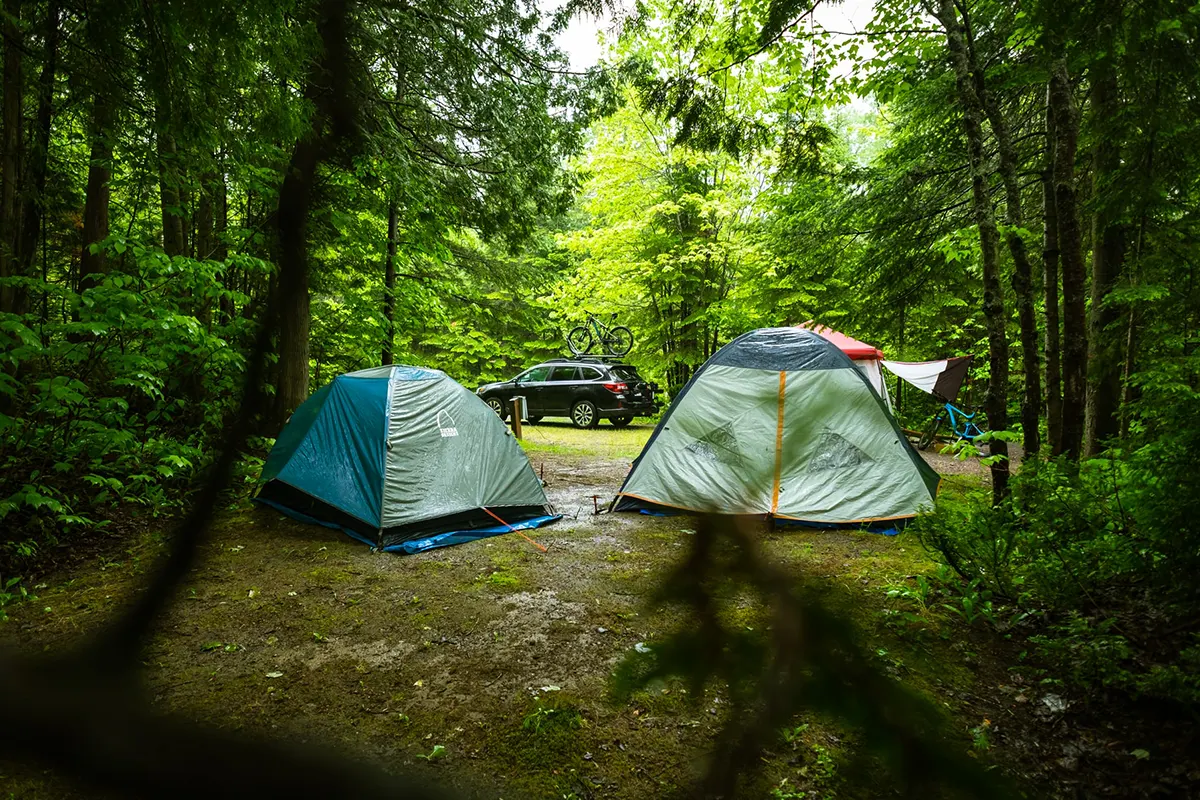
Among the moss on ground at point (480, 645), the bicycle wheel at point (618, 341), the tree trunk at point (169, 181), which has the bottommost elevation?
the moss on ground at point (480, 645)

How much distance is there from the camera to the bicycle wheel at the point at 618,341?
12992 mm

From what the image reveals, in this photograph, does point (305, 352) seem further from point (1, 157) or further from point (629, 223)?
point (629, 223)

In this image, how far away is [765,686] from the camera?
567mm

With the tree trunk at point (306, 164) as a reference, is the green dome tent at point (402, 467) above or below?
below

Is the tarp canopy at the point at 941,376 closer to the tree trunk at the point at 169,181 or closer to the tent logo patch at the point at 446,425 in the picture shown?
the tent logo patch at the point at 446,425

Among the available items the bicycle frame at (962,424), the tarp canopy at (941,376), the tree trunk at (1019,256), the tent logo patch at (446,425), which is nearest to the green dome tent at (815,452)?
the tree trunk at (1019,256)

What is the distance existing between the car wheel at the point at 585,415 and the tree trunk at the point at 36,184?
886 centimetres

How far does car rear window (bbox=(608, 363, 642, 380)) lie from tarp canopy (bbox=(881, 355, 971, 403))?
517 centimetres

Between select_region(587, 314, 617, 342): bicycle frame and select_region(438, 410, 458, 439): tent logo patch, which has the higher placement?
select_region(587, 314, 617, 342): bicycle frame

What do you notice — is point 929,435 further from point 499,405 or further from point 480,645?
point 480,645

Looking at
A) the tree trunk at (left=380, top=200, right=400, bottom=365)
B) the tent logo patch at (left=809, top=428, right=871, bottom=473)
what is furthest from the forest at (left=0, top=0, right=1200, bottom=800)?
the tent logo patch at (left=809, top=428, right=871, bottom=473)

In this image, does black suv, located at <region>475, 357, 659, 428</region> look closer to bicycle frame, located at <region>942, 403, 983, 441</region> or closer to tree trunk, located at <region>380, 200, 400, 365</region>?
tree trunk, located at <region>380, 200, 400, 365</region>

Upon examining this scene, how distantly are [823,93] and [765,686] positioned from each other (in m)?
5.20

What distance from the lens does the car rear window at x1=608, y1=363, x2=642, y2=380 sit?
39.4 feet
